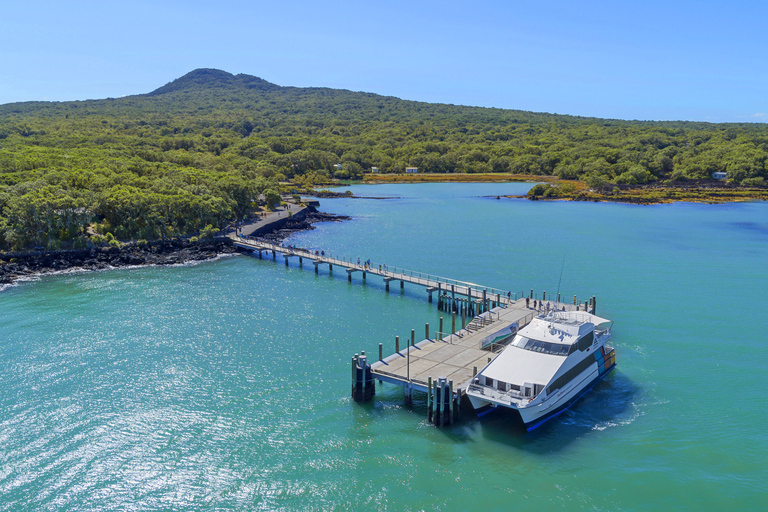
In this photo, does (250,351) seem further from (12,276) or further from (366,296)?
(12,276)

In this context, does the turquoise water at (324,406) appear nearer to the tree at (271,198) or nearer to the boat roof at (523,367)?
the boat roof at (523,367)

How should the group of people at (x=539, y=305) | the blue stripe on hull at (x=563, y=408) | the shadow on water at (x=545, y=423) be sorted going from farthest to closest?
the group of people at (x=539, y=305) → the blue stripe on hull at (x=563, y=408) → the shadow on water at (x=545, y=423)

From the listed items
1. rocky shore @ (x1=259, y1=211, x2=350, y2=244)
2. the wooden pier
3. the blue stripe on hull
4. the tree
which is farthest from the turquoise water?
the tree

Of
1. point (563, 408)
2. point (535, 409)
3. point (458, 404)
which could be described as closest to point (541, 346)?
point (563, 408)

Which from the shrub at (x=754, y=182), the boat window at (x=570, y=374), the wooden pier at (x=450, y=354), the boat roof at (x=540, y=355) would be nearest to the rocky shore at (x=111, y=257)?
the wooden pier at (x=450, y=354)

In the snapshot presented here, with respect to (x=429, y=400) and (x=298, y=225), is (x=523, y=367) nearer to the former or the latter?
(x=429, y=400)

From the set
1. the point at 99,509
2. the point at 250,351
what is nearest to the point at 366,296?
the point at 250,351
